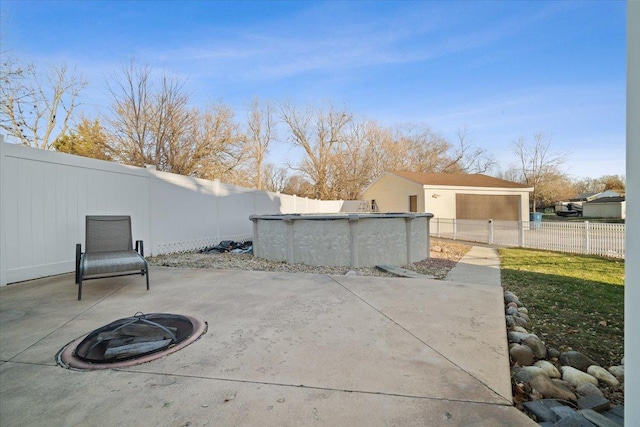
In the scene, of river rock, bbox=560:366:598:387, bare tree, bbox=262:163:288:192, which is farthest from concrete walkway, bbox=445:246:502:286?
bare tree, bbox=262:163:288:192

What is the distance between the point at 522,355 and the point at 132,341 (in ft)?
11.6

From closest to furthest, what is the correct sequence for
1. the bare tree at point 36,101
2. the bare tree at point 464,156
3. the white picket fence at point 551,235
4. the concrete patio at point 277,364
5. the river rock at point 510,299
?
the concrete patio at point 277,364 → the river rock at point 510,299 → the white picket fence at point 551,235 → the bare tree at point 36,101 → the bare tree at point 464,156

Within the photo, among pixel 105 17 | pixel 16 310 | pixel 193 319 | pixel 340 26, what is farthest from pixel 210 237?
pixel 340 26

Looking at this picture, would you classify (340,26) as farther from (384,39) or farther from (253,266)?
Result: (253,266)

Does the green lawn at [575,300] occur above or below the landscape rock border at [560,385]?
below

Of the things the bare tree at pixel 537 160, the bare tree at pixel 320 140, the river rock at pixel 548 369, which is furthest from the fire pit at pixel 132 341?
the bare tree at pixel 537 160

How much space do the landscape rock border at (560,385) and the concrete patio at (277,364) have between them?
0.55ft

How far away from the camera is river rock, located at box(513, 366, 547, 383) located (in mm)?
2365

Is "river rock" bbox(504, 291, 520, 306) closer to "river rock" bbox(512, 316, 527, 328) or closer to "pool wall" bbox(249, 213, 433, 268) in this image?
"river rock" bbox(512, 316, 527, 328)

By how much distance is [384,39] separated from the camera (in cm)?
1142

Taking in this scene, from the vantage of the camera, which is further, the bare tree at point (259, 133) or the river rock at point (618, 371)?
the bare tree at point (259, 133)

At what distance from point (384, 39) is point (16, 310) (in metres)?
12.5

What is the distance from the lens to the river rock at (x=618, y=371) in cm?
258

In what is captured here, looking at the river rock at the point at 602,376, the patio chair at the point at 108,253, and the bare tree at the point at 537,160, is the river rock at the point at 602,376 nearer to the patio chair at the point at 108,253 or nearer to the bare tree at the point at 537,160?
the patio chair at the point at 108,253
